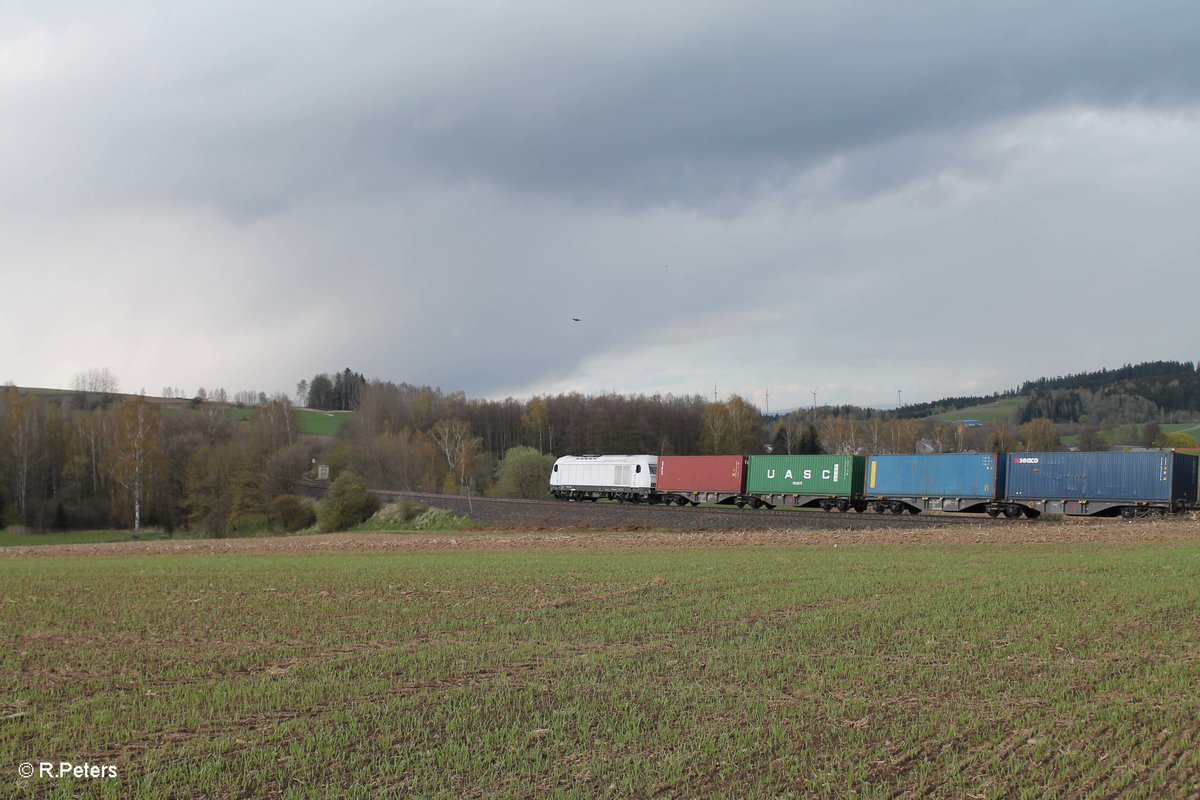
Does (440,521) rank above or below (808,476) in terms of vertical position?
below

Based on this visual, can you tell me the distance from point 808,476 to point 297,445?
149 ft

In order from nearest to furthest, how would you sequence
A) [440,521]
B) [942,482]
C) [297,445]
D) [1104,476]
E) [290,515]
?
[1104,476] → [942,482] → [440,521] → [290,515] → [297,445]

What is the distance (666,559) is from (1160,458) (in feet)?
95.0

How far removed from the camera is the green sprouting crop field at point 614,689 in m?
7.08

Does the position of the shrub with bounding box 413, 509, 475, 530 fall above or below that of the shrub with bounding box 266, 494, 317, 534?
above

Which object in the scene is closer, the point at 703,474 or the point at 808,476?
the point at 808,476

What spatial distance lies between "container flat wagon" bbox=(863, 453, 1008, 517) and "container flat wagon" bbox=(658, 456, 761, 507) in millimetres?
8562

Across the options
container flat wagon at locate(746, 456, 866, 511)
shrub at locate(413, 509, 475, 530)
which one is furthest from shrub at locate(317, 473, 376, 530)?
container flat wagon at locate(746, 456, 866, 511)

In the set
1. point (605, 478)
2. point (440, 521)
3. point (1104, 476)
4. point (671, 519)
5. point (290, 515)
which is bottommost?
point (290, 515)

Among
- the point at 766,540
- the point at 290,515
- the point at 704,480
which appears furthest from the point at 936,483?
the point at 290,515

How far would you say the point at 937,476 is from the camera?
47875mm

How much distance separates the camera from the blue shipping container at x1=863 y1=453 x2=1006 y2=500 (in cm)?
4642

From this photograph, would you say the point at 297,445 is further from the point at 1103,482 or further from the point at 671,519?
the point at 1103,482

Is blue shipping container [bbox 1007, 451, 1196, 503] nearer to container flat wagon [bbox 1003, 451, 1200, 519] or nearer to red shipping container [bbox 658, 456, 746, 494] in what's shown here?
container flat wagon [bbox 1003, 451, 1200, 519]
